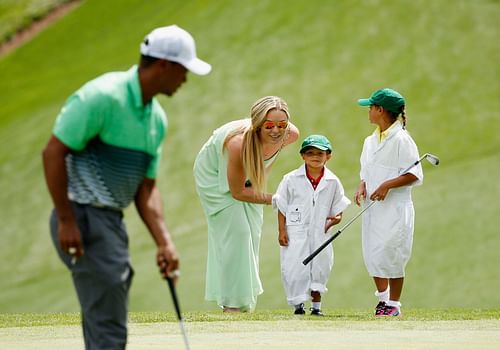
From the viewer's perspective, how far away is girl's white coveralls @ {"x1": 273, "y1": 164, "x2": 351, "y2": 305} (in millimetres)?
9234

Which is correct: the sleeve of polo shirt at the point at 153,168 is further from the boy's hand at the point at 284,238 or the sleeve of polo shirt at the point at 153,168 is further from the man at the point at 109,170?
the boy's hand at the point at 284,238

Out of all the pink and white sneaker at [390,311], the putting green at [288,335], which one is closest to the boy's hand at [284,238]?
the pink and white sneaker at [390,311]

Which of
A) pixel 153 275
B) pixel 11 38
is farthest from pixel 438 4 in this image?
pixel 11 38

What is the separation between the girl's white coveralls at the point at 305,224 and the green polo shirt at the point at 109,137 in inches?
153

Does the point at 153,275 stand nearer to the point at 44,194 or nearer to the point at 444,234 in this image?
the point at 444,234

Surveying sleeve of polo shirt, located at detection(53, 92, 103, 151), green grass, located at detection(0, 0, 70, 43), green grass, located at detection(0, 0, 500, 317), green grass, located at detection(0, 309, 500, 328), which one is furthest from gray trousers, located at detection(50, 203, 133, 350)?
green grass, located at detection(0, 0, 70, 43)

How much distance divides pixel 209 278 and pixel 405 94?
16.0 m

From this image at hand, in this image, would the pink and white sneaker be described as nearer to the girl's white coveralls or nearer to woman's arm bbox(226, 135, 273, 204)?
the girl's white coveralls

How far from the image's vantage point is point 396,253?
30.1ft

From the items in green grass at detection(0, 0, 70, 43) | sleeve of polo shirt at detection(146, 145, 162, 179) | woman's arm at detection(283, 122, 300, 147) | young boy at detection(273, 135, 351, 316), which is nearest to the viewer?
sleeve of polo shirt at detection(146, 145, 162, 179)

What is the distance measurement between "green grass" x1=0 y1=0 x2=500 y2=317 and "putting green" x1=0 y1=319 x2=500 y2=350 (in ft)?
28.9

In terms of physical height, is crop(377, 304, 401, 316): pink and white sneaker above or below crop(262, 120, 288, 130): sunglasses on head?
below

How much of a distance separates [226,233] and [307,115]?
16462mm

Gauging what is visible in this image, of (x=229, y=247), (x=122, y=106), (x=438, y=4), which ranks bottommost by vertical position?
(x=229, y=247)
